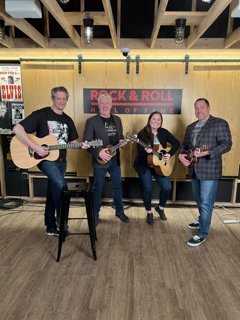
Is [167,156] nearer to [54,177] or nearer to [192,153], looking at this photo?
[192,153]

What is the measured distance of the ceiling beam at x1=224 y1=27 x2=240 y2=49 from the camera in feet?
8.02

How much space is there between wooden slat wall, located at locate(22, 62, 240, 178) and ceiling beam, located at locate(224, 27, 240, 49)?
46cm

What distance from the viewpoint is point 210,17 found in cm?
208

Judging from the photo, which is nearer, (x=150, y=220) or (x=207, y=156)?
(x=207, y=156)

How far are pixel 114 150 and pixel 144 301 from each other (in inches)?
62.5

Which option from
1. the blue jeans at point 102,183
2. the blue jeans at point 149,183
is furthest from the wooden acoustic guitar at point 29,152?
the blue jeans at point 149,183

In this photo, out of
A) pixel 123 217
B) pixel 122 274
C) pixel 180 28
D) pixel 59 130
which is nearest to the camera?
pixel 122 274

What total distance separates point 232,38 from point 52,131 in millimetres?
2374

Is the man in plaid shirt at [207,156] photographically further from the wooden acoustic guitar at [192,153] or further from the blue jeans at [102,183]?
the blue jeans at [102,183]

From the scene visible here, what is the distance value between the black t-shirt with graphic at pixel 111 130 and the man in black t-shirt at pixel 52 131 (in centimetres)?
40

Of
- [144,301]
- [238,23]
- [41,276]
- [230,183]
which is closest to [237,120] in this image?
[230,183]

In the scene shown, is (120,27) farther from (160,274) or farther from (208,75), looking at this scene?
(160,274)

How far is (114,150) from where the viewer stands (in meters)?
2.67

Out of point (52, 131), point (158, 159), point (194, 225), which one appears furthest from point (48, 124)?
point (194, 225)
